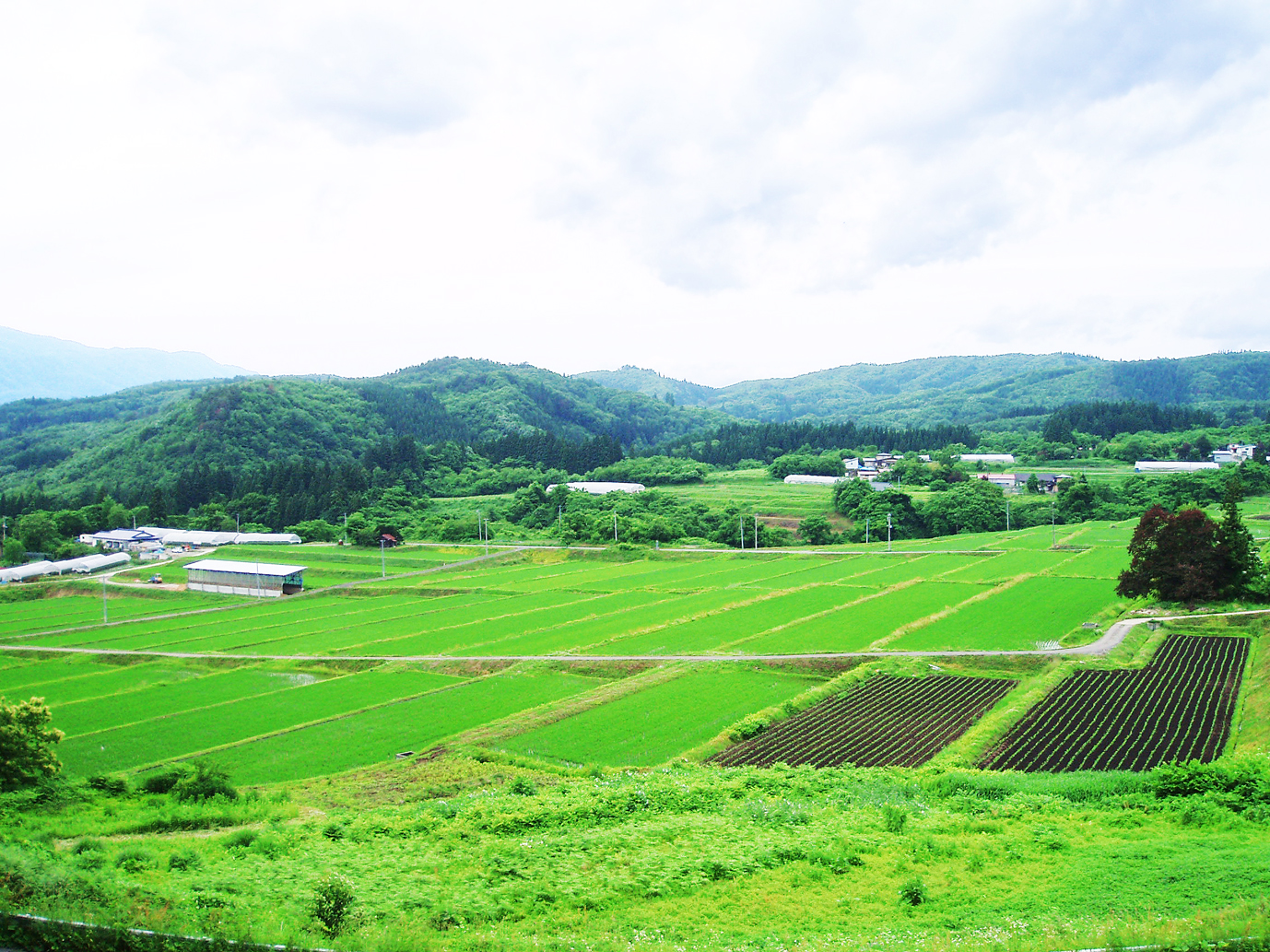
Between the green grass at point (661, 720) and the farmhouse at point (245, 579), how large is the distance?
1473 inches

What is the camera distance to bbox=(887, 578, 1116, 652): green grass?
121 feet

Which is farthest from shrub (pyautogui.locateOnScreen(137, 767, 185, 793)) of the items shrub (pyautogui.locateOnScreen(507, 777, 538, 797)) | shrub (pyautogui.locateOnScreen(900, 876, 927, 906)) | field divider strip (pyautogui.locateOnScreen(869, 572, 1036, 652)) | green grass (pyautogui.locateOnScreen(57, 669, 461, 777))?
field divider strip (pyautogui.locateOnScreen(869, 572, 1036, 652))

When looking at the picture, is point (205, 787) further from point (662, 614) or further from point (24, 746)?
point (662, 614)

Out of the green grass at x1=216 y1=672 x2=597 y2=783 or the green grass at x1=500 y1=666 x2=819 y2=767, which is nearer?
the green grass at x1=216 y1=672 x2=597 y2=783

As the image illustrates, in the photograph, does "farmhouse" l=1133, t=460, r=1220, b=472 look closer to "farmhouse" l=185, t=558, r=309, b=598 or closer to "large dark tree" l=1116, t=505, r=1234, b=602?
"large dark tree" l=1116, t=505, r=1234, b=602

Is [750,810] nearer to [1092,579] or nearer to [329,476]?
[1092,579]

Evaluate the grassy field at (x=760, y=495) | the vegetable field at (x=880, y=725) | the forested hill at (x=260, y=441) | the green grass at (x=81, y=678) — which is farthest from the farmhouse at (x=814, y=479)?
the green grass at (x=81, y=678)

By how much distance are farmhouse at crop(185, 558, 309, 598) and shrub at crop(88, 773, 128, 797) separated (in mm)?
38717

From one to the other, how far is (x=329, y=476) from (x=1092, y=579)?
8751 centimetres

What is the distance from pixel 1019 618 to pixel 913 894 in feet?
107

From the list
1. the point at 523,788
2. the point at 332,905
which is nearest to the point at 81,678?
the point at 523,788

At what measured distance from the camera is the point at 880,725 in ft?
86.5

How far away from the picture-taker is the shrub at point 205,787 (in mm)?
20172

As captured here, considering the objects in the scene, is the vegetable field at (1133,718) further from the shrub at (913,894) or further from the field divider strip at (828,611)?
the field divider strip at (828,611)
